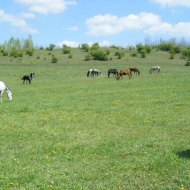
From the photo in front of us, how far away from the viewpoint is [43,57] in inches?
3004

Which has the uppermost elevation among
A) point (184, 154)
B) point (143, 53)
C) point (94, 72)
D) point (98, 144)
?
point (143, 53)

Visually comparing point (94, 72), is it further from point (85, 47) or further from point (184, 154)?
point (184, 154)

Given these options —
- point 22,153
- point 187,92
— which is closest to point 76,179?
point 22,153

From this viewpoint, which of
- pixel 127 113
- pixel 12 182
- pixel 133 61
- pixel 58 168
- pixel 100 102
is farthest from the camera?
pixel 133 61

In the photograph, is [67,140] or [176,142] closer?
[176,142]

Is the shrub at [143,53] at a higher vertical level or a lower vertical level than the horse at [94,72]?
higher

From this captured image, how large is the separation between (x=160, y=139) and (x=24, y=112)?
1010cm

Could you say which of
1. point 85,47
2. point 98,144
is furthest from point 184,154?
point 85,47

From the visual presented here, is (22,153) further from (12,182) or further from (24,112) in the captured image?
(24,112)

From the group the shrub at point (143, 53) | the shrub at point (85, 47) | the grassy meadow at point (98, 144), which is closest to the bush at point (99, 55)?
the shrub at point (85, 47)

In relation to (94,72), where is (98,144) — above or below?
below

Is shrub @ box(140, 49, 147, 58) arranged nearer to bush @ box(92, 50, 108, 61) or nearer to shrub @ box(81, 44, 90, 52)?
bush @ box(92, 50, 108, 61)

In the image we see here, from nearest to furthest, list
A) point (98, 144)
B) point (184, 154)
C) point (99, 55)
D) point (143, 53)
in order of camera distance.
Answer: point (184, 154) < point (98, 144) < point (99, 55) < point (143, 53)

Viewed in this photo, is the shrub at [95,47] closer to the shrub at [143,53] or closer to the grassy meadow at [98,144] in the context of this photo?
the shrub at [143,53]
